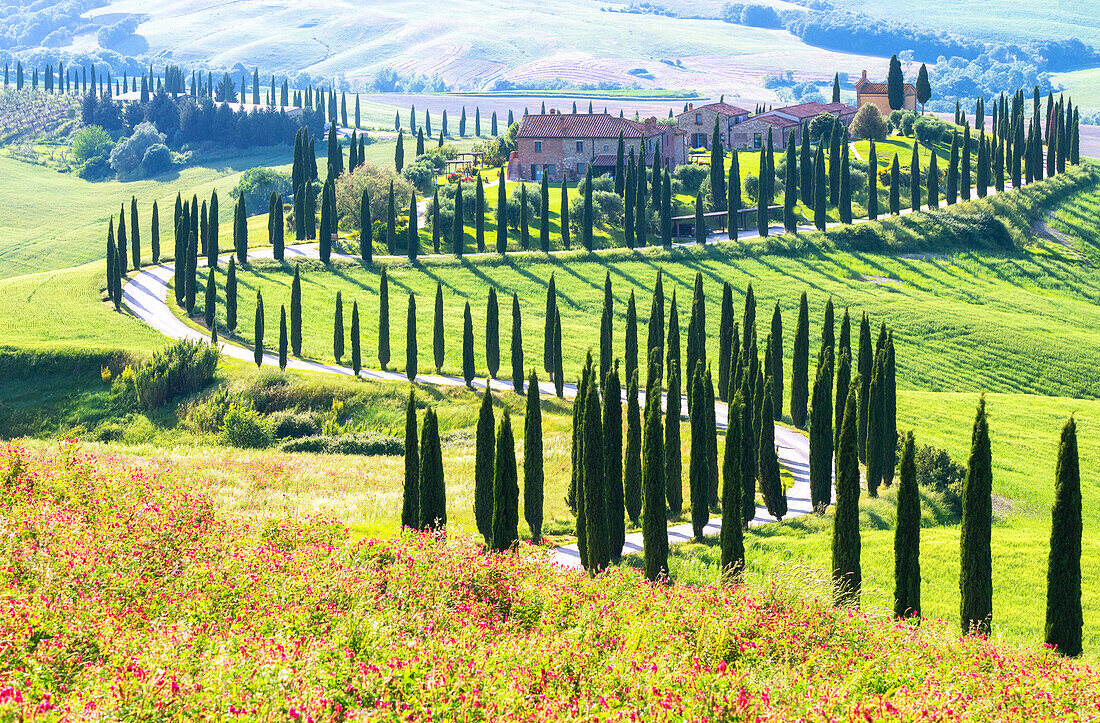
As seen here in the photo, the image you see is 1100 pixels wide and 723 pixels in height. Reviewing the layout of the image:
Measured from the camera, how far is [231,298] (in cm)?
7844

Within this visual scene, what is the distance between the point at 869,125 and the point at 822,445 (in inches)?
4135

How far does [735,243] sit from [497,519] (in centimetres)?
6898

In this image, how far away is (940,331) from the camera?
81125mm

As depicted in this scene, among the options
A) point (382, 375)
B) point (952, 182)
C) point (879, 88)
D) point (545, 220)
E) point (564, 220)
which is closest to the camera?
point (382, 375)

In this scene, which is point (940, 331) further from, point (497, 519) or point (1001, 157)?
point (497, 519)

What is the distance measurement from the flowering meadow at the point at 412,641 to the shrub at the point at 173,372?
33.9 metres

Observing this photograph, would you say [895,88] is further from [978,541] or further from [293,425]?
[978,541]

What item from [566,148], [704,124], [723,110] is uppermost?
[723,110]

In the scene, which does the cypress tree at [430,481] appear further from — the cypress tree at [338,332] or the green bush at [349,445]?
the cypress tree at [338,332]

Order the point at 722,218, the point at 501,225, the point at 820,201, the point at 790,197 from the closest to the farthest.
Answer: the point at 501,225, the point at 820,201, the point at 790,197, the point at 722,218

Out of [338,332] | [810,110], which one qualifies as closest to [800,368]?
[338,332]

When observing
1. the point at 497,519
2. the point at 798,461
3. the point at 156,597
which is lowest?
the point at 798,461

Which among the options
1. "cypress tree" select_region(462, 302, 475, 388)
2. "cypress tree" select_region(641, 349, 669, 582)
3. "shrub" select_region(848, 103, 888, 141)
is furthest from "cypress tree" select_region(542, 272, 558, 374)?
"shrub" select_region(848, 103, 888, 141)

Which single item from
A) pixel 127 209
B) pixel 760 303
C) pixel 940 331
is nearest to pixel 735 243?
pixel 760 303
